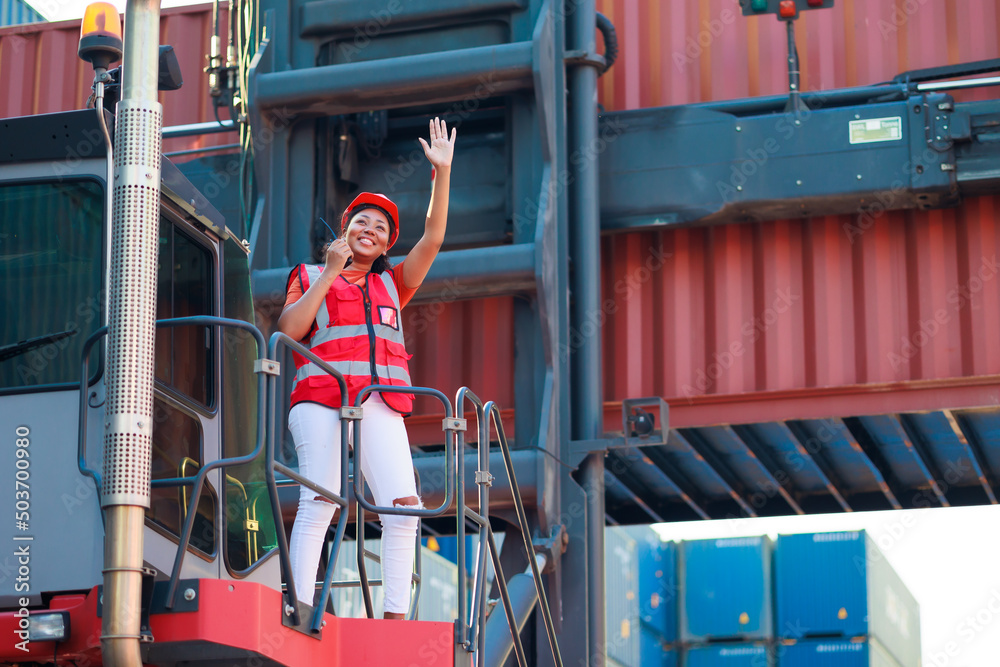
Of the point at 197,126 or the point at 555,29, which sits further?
the point at 197,126

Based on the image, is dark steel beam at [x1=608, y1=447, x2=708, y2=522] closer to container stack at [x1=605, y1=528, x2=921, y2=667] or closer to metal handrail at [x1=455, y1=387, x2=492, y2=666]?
metal handrail at [x1=455, y1=387, x2=492, y2=666]

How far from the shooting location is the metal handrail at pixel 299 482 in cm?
526

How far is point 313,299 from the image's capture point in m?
6.07

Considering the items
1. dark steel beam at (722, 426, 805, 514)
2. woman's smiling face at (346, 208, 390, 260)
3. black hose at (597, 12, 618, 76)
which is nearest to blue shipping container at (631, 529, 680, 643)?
dark steel beam at (722, 426, 805, 514)

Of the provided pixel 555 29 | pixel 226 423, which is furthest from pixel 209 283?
pixel 555 29

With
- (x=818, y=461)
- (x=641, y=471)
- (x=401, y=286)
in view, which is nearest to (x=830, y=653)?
(x=818, y=461)

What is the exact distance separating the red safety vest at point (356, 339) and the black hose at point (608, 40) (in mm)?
5416

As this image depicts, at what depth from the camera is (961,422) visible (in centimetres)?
1105

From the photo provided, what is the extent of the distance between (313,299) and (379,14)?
546 cm

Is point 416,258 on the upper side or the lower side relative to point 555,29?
lower

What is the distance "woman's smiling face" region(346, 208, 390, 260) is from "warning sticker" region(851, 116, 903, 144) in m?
5.46

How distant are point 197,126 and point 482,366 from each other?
359 centimetres

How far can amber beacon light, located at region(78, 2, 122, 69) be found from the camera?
528 cm

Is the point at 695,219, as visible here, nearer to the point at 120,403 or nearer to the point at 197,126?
the point at 197,126
